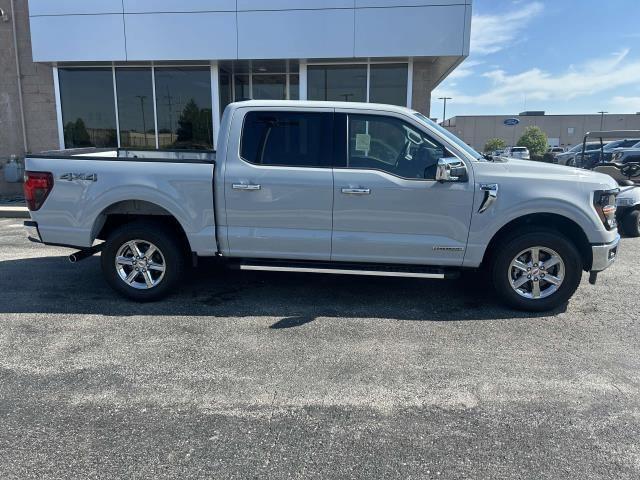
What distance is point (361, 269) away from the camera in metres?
4.92

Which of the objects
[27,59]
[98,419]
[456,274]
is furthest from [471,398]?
[27,59]

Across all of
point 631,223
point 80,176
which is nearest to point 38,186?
point 80,176

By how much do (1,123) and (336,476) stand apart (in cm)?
1456

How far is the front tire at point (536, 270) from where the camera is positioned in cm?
477

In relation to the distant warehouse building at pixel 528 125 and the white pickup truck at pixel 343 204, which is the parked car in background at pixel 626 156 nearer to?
the white pickup truck at pixel 343 204

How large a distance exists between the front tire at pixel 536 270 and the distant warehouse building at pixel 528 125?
8167 cm

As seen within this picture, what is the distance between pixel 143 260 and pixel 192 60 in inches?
320

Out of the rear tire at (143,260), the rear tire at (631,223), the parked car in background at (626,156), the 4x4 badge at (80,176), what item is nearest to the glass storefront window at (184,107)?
the 4x4 badge at (80,176)

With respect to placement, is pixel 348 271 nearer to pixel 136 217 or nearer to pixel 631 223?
pixel 136 217

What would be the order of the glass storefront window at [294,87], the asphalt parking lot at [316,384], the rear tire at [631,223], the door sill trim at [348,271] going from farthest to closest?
the glass storefront window at [294,87] < the rear tire at [631,223] < the door sill trim at [348,271] < the asphalt parking lot at [316,384]

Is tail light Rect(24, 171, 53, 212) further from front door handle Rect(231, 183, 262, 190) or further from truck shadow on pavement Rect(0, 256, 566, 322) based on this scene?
front door handle Rect(231, 183, 262, 190)

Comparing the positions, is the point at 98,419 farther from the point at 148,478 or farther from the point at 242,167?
the point at 242,167

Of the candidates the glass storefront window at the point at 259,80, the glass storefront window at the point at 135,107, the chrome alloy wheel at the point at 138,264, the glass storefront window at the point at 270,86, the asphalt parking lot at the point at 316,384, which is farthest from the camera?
the glass storefront window at the point at 270,86

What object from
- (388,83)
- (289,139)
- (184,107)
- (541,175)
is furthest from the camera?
(184,107)
